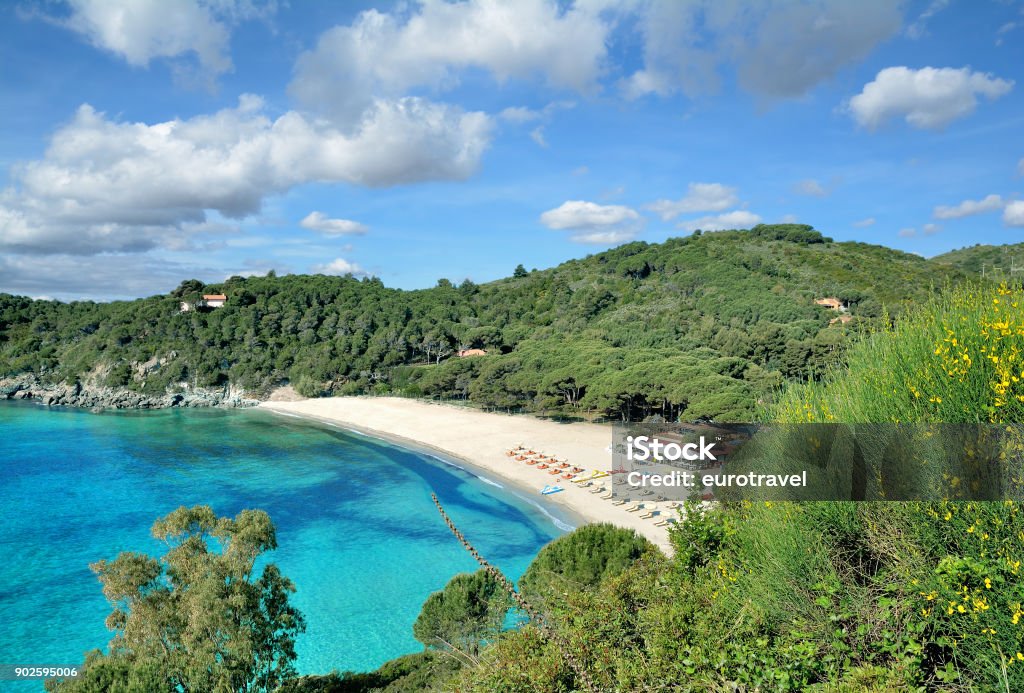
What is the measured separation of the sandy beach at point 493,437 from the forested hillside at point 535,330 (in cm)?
333

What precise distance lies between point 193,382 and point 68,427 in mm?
17332

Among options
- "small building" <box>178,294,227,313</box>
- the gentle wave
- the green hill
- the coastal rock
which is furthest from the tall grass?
the green hill

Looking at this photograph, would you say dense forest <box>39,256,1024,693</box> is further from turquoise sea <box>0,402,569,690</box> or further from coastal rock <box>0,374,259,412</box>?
coastal rock <box>0,374,259,412</box>

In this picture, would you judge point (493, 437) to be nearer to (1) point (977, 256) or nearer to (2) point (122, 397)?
(2) point (122, 397)

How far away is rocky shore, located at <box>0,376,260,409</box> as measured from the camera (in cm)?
6197

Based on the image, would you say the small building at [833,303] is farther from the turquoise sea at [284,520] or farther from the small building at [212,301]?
the small building at [212,301]

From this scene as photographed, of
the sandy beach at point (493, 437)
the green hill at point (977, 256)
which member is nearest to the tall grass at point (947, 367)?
the sandy beach at point (493, 437)

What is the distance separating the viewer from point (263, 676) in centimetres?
1015

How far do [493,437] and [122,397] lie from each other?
4852cm

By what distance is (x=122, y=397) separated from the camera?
63156 mm

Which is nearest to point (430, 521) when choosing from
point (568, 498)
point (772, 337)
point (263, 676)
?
point (568, 498)

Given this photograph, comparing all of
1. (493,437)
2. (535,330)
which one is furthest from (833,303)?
(493,437)

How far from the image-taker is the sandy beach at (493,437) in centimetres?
2612

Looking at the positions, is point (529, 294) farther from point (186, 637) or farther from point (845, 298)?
point (186, 637)
